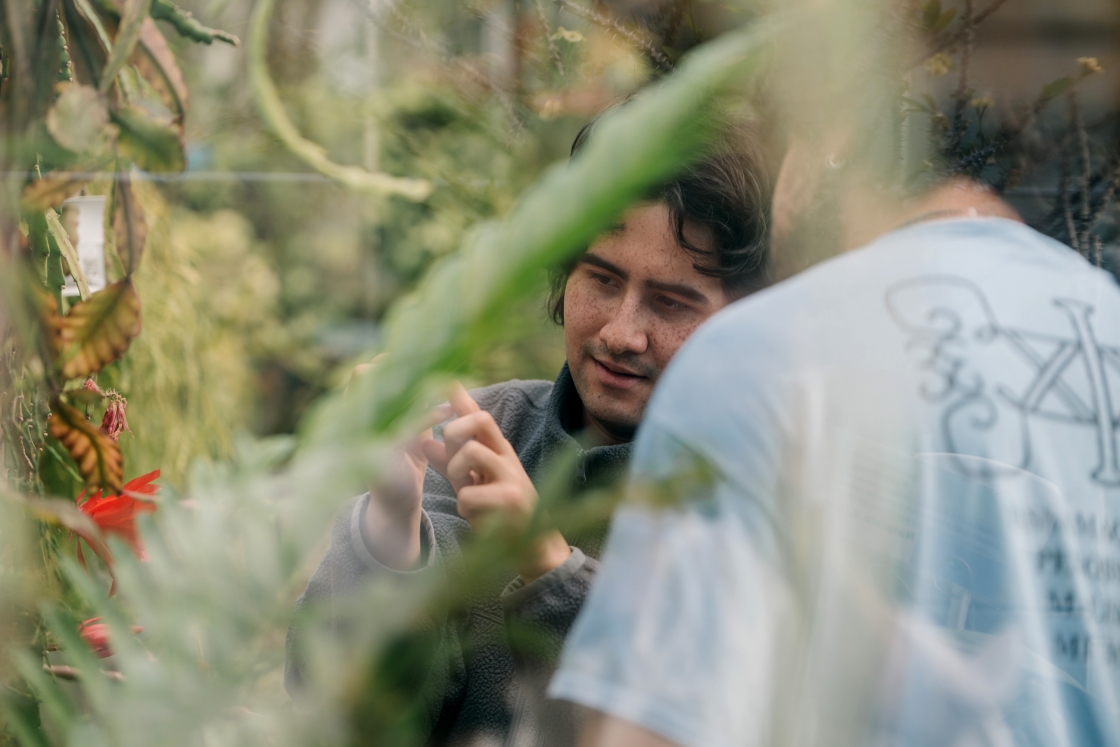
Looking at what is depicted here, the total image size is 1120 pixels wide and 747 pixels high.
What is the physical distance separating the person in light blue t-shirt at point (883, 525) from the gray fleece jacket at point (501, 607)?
16cm

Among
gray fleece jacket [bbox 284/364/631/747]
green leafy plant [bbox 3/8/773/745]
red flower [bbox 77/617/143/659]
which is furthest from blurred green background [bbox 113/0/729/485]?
red flower [bbox 77/617/143/659]

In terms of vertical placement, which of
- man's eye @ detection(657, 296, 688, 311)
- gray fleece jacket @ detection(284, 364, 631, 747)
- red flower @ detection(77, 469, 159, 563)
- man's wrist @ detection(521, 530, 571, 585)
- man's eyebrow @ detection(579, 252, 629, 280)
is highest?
man's eyebrow @ detection(579, 252, 629, 280)

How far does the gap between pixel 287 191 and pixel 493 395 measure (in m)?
2.14

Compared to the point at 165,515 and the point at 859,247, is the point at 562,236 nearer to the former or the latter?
the point at 165,515

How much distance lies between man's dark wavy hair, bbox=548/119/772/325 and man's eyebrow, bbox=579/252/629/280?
0.01 m

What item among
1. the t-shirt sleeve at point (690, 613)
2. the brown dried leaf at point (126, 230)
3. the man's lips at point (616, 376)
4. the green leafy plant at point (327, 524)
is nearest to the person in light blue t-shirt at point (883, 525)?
the t-shirt sleeve at point (690, 613)

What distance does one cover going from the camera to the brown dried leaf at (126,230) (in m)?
0.69

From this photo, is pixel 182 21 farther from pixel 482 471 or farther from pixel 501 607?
pixel 501 607

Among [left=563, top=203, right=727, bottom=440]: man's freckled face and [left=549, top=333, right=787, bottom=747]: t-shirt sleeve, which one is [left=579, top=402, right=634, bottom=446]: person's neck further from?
[left=549, top=333, right=787, bottom=747]: t-shirt sleeve

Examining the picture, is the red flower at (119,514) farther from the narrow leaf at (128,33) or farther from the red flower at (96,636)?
the narrow leaf at (128,33)

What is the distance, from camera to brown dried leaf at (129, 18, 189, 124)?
672 mm

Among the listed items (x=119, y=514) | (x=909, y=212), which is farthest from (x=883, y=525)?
(x=119, y=514)

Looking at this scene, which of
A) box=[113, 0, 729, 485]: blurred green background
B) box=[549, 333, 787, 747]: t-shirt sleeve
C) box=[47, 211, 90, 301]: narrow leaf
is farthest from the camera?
box=[113, 0, 729, 485]: blurred green background

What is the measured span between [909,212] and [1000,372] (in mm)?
151
